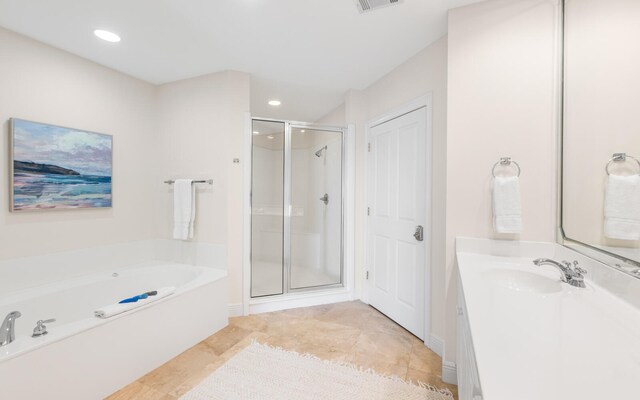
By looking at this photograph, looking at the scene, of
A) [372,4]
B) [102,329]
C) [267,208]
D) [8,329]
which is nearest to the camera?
[8,329]

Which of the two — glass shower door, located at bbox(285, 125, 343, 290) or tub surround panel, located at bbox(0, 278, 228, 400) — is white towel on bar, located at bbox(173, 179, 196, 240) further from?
glass shower door, located at bbox(285, 125, 343, 290)

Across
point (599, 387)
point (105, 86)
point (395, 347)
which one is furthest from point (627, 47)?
point (105, 86)

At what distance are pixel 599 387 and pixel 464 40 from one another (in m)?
1.89

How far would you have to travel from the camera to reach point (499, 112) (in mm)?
1644

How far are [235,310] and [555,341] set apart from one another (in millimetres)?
2583

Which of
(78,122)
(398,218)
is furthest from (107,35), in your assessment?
(398,218)

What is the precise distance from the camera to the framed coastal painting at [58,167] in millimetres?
2039

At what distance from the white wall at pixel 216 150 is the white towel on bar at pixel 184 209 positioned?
0.22 feet

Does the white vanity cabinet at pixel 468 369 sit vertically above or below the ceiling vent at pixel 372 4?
below

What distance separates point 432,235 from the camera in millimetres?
2129

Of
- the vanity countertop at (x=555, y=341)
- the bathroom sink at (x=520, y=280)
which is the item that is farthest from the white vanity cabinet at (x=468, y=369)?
the bathroom sink at (x=520, y=280)

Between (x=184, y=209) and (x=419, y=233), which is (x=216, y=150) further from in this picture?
(x=419, y=233)

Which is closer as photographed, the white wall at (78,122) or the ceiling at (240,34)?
the ceiling at (240,34)

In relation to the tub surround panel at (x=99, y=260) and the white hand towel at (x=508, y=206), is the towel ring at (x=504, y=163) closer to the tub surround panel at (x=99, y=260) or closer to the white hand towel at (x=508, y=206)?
the white hand towel at (x=508, y=206)
